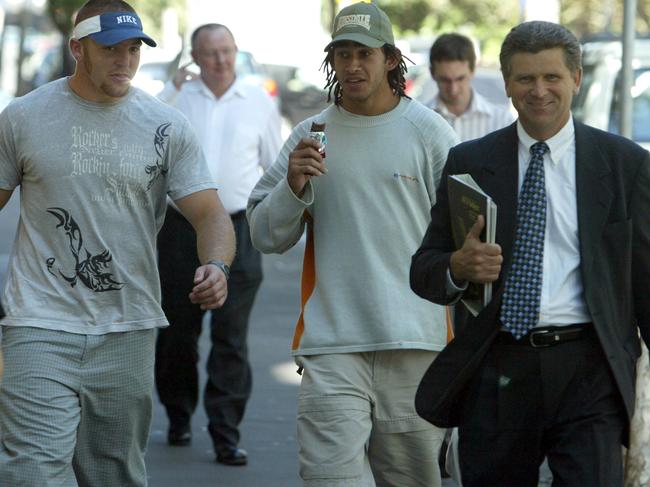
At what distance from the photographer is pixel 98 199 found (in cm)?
525

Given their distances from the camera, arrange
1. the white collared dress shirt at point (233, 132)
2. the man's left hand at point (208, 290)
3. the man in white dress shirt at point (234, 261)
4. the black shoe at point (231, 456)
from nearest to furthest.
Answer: the man's left hand at point (208, 290) < the black shoe at point (231, 456) < the man in white dress shirt at point (234, 261) < the white collared dress shirt at point (233, 132)

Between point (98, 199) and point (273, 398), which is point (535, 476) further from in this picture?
point (273, 398)

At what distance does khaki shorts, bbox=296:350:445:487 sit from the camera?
524cm

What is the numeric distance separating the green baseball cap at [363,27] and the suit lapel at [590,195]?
1.08 m

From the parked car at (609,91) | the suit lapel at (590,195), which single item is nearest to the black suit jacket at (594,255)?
the suit lapel at (590,195)

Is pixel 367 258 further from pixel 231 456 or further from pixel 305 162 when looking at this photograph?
pixel 231 456

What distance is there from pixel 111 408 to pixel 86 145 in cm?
92

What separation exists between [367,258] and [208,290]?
68cm

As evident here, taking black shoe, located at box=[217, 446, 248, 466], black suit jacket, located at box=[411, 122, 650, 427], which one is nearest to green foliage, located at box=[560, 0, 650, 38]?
black shoe, located at box=[217, 446, 248, 466]

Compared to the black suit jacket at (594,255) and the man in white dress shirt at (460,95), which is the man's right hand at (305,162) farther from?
the man in white dress shirt at (460,95)

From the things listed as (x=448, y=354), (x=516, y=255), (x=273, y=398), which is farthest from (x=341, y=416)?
(x=273, y=398)

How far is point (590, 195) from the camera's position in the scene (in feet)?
14.9

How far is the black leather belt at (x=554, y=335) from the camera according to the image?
448 cm

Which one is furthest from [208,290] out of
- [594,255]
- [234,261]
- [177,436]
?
[177,436]
